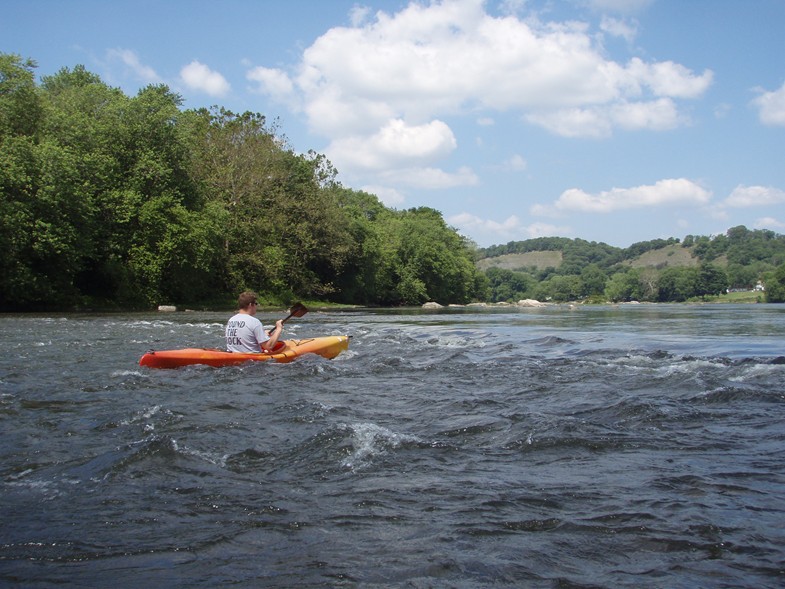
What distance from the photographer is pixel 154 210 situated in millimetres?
33938

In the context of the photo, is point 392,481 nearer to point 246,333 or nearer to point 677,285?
point 246,333

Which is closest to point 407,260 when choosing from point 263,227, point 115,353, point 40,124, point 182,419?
point 263,227

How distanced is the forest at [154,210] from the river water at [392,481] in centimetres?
2225

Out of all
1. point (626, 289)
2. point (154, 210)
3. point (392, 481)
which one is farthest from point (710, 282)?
point (392, 481)

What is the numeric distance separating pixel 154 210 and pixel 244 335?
83.2 feet

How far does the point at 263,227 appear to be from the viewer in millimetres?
44156

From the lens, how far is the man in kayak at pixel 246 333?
1138 centimetres

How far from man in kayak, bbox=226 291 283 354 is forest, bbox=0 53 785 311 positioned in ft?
67.7

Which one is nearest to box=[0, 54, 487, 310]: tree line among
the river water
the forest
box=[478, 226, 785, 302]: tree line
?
the forest

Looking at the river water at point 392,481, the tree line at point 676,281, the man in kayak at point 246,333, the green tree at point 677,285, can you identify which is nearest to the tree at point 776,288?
the tree line at point 676,281

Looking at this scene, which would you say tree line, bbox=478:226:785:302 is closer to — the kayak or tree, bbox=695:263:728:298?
tree, bbox=695:263:728:298

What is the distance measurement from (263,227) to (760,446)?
41044 mm

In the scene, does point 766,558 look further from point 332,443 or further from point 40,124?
point 40,124

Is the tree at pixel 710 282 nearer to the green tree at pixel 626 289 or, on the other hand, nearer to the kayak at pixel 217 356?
the green tree at pixel 626 289
